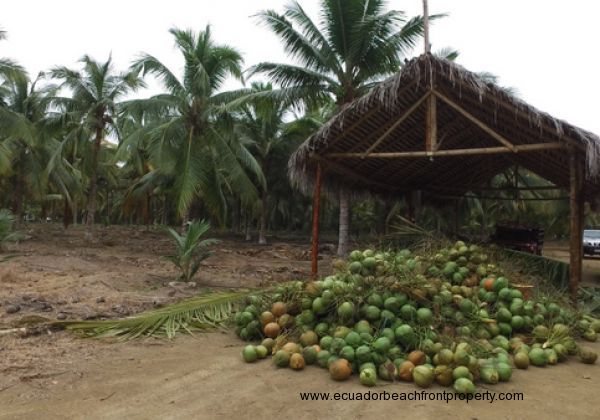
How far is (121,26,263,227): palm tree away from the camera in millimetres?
13273

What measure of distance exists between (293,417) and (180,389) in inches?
35.6

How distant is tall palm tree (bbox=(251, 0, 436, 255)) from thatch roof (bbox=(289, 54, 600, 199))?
2664 mm

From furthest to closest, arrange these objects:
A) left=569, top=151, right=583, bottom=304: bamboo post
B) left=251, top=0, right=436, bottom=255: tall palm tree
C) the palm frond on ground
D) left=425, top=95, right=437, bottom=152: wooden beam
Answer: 1. left=251, top=0, right=436, bottom=255: tall palm tree
2. left=425, top=95, right=437, bottom=152: wooden beam
3. left=569, top=151, right=583, bottom=304: bamboo post
4. the palm frond on ground

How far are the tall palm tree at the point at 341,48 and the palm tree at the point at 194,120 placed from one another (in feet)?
8.08

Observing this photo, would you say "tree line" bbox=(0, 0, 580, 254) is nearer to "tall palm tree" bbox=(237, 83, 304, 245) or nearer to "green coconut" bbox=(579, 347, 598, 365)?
"tall palm tree" bbox=(237, 83, 304, 245)

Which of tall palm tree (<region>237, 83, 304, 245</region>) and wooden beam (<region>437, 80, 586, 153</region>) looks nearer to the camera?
wooden beam (<region>437, 80, 586, 153</region>)

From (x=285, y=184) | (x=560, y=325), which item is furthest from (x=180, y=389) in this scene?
(x=285, y=184)

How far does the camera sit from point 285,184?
73.7 feet

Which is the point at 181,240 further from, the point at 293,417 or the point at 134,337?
the point at 293,417

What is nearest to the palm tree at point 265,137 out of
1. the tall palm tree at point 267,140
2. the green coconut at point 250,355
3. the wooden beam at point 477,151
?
the tall palm tree at point 267,140

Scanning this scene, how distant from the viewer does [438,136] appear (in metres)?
7.91

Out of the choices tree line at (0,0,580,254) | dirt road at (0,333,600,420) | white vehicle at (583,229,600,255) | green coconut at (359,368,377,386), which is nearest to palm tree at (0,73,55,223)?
tree line at (0,0,580,254)

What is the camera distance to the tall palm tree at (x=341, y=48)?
11180 millimetres

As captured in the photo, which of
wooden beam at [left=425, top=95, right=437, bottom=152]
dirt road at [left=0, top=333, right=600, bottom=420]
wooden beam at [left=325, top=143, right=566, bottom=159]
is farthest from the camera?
wooden beam at [left=425, top=95, right=437, bottom=152]
